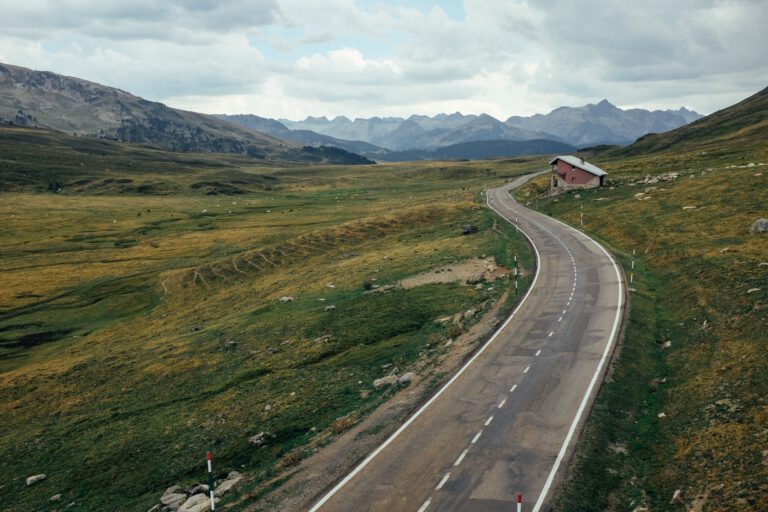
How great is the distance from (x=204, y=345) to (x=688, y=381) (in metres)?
40.3

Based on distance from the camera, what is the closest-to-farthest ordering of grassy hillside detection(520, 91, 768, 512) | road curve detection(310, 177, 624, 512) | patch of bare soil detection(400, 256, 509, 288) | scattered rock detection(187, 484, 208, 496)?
grassy hillside detection(520, 91, 768, 512)
road curve detection(310, 177, 624, 512)
scattered rock detection(187, 484, 208, 496)
patch of bare soil detection(400, 256, 509, 288)

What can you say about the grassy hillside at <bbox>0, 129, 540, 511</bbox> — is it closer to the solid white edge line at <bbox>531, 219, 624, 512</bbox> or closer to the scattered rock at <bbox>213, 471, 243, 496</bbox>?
the scattered rock at <bbox>213, 471, 243, 496</bbox>

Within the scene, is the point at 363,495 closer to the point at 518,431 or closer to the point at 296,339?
the point at 518,431

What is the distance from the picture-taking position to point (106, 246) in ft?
→ 383

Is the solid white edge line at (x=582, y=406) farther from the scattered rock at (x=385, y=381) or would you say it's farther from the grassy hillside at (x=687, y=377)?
the scattered rock at (x=385, y=381)

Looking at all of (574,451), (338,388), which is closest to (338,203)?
(338,388)

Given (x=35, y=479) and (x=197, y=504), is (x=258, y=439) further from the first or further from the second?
(x=35, y=479)

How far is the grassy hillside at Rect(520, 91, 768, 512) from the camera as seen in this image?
2112 cm

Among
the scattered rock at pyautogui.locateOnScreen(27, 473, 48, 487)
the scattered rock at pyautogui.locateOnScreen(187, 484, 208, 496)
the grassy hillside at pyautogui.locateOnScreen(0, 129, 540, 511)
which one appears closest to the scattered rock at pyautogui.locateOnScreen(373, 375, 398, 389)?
the grassy hillside at pyautogui.locateOnScreen(0, 129, 540, 511)

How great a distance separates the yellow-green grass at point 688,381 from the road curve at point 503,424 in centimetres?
144

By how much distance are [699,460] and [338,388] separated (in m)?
20.4

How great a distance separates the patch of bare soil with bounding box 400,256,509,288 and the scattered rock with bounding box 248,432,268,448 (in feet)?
94.6

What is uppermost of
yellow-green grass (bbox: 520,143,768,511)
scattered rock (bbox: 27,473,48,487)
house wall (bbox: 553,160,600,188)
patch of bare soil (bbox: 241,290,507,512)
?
house wall (bbox: 553,160,600,188)

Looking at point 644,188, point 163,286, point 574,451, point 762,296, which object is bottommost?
point 163,286
